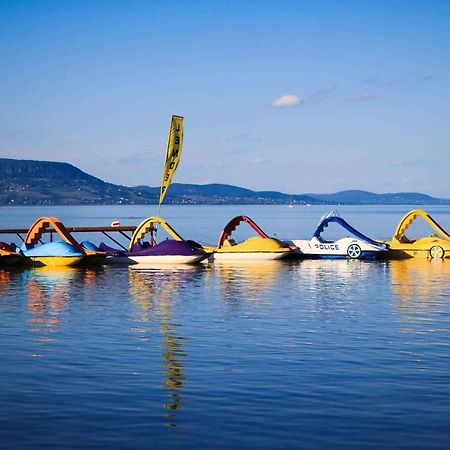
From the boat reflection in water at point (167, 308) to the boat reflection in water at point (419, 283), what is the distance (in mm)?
10207

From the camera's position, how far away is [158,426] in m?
17.1

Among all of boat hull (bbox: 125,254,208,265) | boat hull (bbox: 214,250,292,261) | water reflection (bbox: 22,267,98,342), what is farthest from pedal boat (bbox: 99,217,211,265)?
water reflection (bbox: 22,267,98,342)

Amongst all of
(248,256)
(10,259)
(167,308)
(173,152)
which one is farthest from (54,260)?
(167,308)

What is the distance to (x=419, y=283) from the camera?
49.1m

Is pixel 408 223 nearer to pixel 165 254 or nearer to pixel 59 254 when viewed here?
pixel 165 254

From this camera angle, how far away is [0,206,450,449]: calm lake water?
16703 millimetres

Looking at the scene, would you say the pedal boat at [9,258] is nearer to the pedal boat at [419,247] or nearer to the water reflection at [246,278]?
the water reflection at [246,278]

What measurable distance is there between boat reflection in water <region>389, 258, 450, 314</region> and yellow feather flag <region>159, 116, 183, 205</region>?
61.4ft

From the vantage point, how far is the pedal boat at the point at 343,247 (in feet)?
236

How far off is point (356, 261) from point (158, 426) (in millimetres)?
54067

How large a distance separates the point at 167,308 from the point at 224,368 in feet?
47.0

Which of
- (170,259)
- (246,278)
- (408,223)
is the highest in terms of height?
(408,223)

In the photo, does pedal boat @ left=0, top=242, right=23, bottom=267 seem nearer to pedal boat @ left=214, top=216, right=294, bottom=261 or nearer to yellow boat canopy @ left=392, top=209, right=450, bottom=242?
pedal boat @ left=214, top=216, right=294, bottom=261

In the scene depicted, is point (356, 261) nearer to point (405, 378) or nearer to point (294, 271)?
point (294, 271)
